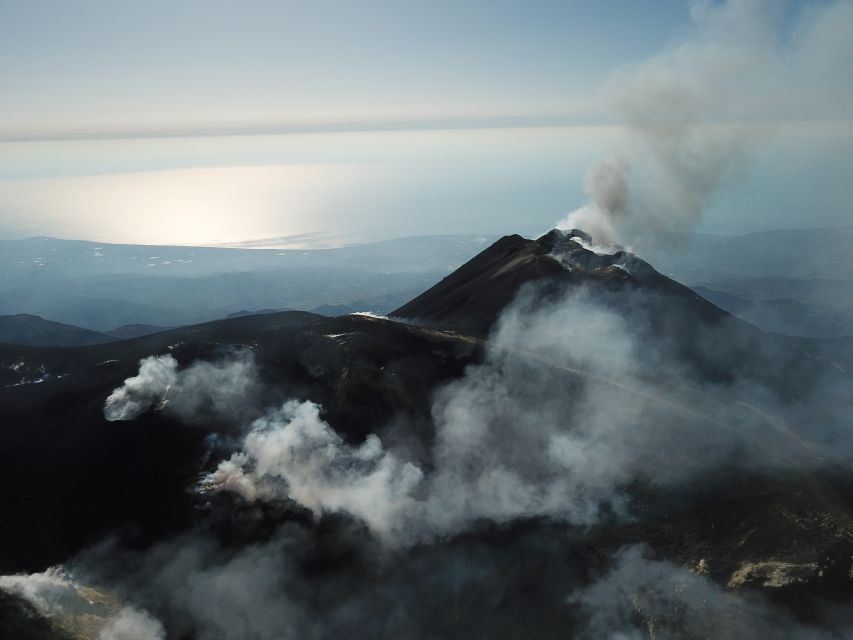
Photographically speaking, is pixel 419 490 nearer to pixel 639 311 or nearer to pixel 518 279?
pixel 518 279

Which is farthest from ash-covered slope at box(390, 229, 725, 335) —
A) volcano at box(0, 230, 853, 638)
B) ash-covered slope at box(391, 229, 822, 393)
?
volcano at box(0, 230, 853, 638)

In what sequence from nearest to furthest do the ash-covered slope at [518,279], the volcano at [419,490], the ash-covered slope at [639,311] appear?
1. the volcano at [419,490]
2. the ash-covered slope at [639,311]
3. the ash-covered slope at [518,279]

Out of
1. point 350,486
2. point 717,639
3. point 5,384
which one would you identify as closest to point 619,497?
point 717,639

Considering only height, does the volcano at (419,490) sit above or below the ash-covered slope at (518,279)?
below

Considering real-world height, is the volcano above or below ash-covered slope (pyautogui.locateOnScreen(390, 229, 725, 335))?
below

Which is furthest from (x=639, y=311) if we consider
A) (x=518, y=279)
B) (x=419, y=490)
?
(x=419, y=490)

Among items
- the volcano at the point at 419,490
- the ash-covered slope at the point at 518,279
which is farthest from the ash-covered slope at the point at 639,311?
the volcano at the point at 419,490

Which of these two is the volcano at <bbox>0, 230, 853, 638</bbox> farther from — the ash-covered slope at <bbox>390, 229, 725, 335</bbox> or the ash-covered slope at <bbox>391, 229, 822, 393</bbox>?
the ash-covered slope at <bbox>390, 229, 725, 335</bbox>

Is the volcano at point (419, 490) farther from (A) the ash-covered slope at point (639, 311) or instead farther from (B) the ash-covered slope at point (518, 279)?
(B) the ash-covered slope at point (518, 279)

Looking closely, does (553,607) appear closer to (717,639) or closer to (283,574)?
(717,639)
